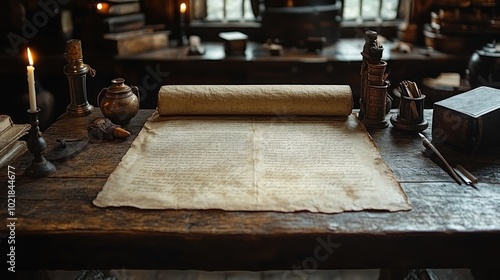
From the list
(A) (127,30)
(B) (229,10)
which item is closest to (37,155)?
(A) (127,30)

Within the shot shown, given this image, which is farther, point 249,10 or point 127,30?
point 249,10

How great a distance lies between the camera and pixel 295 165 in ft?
4.64

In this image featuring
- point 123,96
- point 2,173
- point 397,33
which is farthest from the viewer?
point 397,33

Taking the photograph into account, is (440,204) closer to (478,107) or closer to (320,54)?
(478,107)

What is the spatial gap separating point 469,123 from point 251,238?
789 mm

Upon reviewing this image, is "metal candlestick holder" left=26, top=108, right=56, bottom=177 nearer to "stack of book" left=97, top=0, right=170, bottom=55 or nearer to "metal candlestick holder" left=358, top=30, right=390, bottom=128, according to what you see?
"metal candlestick holder" left=358, top=30, right=390, bottom=128

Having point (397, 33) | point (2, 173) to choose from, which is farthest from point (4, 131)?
point (397, 33)

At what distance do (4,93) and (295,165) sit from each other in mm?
2834

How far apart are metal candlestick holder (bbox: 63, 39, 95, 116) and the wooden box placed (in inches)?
47.7

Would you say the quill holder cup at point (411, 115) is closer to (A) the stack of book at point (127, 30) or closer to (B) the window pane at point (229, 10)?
(A) the stack of book at point (127, 30)

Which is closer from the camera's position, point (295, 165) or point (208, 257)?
point (208, 257)

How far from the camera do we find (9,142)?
1474 mm

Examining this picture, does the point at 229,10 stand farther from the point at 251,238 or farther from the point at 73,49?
the point at 251,238

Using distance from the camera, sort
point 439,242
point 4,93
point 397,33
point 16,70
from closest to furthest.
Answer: point 439,242
point 16,70
point 4,93
point 397,33
